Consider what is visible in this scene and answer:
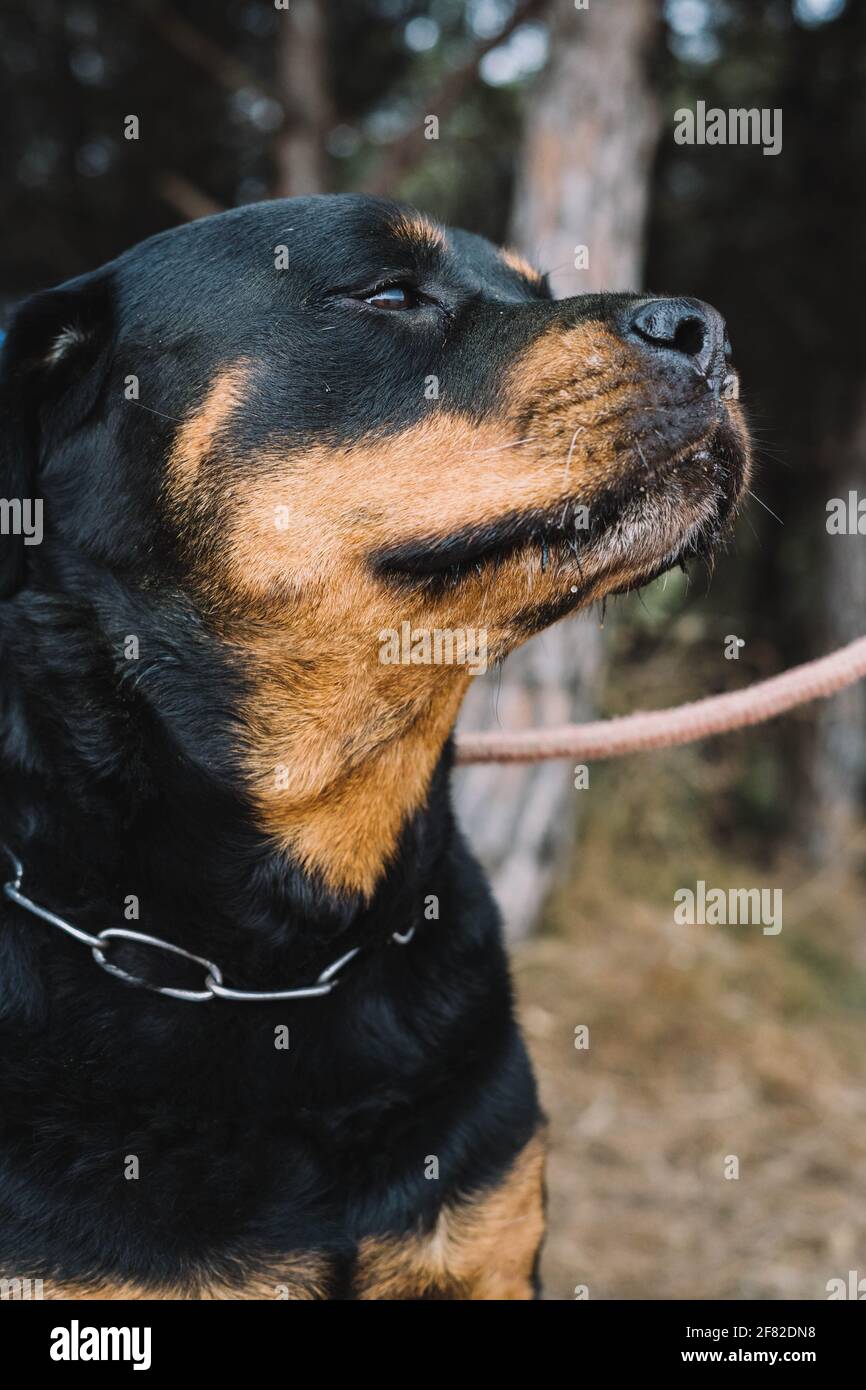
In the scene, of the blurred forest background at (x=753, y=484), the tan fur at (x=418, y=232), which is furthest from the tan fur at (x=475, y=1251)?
the tan fur at (x=418, y=232)

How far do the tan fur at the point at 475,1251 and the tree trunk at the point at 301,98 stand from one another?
17.7ft

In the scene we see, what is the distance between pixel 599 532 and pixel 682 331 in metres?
0.40

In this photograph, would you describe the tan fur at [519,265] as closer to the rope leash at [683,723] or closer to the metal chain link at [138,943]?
the rope leash at [683,723]

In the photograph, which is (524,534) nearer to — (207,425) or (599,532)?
(599,532)

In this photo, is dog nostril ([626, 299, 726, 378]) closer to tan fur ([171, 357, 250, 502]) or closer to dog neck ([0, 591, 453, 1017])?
tan fur ([171, 357, 250, 502])

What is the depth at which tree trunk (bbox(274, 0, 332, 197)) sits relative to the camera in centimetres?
646

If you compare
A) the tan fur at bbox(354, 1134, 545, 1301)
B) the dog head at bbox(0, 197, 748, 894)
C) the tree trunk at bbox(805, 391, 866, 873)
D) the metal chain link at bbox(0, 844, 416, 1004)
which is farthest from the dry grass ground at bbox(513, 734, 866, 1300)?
the dog head at bbox(0, 197, 748, 894)

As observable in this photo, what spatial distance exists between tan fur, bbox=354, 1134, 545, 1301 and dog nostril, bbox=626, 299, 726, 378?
1.62 metres

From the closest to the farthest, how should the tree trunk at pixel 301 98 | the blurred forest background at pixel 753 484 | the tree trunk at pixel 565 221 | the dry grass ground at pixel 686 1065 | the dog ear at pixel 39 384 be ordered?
the dog ear at pixel 39 384
the dry grass ground at pixel 686 1065
the blurred forest background at pixel 753 484
the tree trunk at pixel 565 221
the tree trunk at pixel 301 98

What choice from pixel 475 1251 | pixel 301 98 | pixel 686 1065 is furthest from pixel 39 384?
pixel 301 98

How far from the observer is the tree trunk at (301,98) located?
6465 millimetres

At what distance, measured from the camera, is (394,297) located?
8.22 feet
